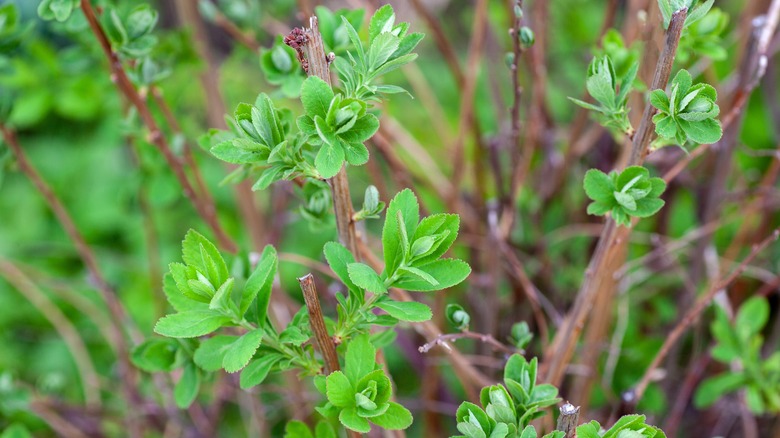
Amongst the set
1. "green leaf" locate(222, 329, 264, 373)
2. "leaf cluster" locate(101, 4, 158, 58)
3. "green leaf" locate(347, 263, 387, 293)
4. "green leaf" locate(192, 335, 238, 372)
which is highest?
"leaf cluster" locate(101, 4, 158, 58)

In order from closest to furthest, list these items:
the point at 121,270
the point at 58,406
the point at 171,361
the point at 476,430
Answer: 1. the point at 476,430
2. the point at 171,361
3. the point at 58,406
4. the point at 121,270

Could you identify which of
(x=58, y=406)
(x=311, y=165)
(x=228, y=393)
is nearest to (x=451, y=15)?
(x=228, y=393)

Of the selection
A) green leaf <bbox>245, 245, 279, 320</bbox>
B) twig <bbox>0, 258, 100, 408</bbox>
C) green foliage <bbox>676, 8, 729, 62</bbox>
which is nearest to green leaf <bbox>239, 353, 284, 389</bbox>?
green leaf <bbox>245, 245, 279, 320</bbox>

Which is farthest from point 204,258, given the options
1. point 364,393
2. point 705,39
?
point 705,39

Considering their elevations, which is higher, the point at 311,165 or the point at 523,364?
the point at 311,165

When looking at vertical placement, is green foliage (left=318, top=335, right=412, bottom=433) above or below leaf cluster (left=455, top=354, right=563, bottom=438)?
above

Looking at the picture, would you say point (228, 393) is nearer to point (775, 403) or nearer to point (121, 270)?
point (121, 270)

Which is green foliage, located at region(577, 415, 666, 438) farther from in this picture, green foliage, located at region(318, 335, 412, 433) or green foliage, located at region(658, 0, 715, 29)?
green foliage, located at region(658, 0, 715, 29)
